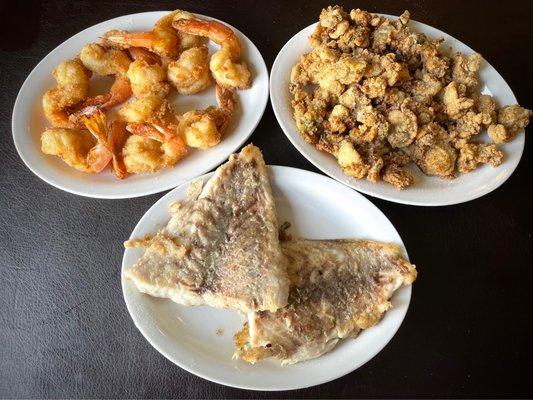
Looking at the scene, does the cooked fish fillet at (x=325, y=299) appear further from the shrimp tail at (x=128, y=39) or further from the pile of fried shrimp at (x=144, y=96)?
the shrimp tail at (x=128, y=39)

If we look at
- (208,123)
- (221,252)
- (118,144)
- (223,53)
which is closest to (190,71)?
(223,53)

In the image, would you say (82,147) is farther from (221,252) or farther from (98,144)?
(221,252)

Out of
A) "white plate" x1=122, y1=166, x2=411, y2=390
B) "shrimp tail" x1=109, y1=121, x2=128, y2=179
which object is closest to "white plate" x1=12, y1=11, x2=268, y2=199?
"shrimp tail" x1=109, y1=121, x2=128, y2=179

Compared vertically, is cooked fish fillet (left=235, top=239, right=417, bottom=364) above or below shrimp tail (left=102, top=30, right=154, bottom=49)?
below

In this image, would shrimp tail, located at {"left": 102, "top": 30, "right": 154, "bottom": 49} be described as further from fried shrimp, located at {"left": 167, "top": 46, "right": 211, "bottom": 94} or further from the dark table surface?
the dark table surface

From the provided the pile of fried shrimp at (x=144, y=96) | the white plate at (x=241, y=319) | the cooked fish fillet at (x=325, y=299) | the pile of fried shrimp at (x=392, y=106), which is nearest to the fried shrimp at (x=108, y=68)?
the pile of fried shrimp at (x=144, y=96)

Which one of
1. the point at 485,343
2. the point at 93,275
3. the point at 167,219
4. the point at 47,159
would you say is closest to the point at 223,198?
the point at 167,219
